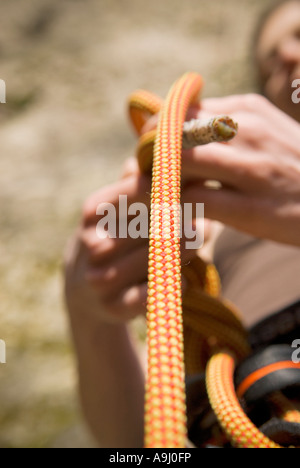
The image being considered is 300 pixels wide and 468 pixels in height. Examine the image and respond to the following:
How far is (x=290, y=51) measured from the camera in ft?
1.49

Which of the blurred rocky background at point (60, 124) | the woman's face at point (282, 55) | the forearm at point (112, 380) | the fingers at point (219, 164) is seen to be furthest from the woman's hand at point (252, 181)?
the blurred rocky background at point (60, 124)

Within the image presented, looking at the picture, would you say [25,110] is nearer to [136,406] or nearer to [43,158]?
[43,158]

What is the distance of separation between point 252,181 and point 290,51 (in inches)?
9.4

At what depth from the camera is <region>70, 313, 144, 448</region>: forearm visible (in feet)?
1.60

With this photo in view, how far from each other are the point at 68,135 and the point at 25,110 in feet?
0.56

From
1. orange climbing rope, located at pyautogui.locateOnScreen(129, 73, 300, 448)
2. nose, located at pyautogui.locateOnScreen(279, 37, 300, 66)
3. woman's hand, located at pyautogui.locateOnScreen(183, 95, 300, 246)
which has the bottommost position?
orange climbing rope, located at pyautogui.locateOnScreen(129, 73, 300, 448)

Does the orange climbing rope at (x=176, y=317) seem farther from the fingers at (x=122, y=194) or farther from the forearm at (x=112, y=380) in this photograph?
the forearm at (x=112, y=380)

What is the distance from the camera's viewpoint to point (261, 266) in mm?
453

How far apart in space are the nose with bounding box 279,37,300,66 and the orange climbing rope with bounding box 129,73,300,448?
15cm

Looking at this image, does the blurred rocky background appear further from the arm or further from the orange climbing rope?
the orange climbing rope

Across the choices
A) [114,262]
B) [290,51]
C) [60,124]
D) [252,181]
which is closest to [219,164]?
[252,181]

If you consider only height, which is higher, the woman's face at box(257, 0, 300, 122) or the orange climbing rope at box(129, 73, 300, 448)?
the woman's face at box(257, 0, 300, 122)

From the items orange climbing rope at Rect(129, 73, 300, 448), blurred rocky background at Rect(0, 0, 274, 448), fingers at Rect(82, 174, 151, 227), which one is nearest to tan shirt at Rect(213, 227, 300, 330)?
orange climbing rope at Rect(129, 73, 300, 448)

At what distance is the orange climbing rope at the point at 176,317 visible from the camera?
171mm
